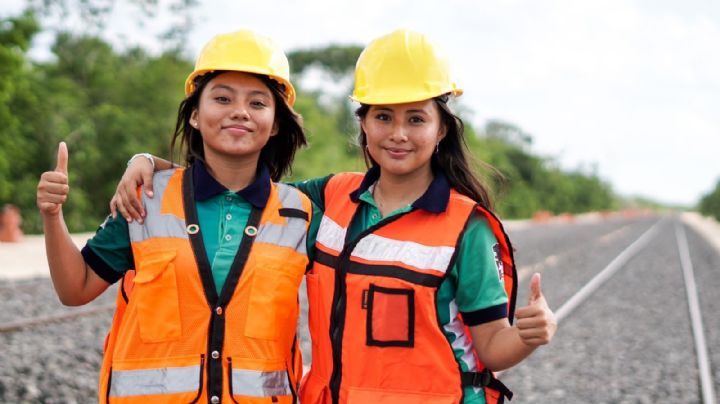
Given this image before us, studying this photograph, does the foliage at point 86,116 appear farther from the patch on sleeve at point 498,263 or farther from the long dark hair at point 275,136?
the patch on sleeve at point 498,263

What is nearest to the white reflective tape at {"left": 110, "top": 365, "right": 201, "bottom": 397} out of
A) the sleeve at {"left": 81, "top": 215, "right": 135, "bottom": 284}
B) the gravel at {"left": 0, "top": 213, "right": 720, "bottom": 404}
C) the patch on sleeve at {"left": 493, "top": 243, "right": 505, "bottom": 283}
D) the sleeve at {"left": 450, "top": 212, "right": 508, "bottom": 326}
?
the sleeve at {"left": 81, "top": 215, "right": 135, "bottom": 284}

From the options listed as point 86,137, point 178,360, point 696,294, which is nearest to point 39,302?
point 178,360

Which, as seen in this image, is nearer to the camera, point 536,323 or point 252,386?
point 536,323

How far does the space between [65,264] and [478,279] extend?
126cm

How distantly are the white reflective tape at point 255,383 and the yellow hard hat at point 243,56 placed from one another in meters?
0.94

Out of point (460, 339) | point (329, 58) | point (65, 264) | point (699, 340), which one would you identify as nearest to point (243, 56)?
point (65, 264)

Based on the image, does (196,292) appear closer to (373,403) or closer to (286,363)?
(286,363)

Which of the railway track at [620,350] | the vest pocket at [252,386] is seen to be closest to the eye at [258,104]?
the vest pocket at [252,386]

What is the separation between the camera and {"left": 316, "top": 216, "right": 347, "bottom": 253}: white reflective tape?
7.40ft

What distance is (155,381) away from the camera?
2.10 m

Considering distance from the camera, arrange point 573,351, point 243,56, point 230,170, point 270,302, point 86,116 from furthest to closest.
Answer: point 86,116 → point 573,351 → point 230,170 → point 243,56 → point 270,302

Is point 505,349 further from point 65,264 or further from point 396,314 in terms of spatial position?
point 65,264

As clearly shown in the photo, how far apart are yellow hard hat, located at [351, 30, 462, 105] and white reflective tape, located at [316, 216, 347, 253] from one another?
41 centimetres

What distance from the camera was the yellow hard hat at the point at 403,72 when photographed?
217 centimetres
